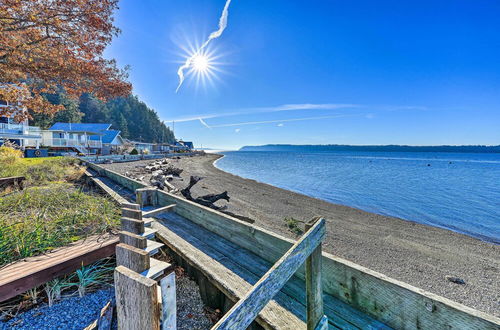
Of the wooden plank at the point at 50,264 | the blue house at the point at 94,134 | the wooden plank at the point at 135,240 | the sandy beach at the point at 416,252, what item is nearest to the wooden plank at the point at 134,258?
the wooden plank at the point at 135,240

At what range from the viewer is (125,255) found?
57.6 inches

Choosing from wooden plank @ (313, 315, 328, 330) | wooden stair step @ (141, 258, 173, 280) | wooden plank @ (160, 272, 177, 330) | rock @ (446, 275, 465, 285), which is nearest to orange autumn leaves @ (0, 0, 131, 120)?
wooden stair step @ (141, 258, 173, 280)

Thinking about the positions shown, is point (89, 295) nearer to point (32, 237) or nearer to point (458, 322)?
point (32, 237)

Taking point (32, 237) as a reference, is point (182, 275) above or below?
below

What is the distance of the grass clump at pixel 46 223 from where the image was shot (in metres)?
2.24

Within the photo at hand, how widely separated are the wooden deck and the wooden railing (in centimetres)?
32

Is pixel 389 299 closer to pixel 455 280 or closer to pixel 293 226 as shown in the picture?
pixel 455 280

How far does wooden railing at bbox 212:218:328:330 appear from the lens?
0.96 metres

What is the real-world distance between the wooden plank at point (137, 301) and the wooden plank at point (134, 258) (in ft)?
1.05

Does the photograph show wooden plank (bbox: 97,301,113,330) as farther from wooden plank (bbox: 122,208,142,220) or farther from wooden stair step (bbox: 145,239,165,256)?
wooden plank (bbox: 122,208,142,220)

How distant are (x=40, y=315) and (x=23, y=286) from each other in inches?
→ 14.5

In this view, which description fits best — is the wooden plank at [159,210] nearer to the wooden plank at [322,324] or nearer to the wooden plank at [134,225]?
the wooden plank at [134,225]

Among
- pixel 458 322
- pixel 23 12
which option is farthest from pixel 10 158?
pixel 458 322

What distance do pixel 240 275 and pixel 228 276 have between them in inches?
5.6
